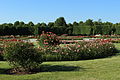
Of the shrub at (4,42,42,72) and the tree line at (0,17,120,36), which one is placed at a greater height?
the tree line at (0,17,120,36)

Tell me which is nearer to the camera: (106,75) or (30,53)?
(106,75)

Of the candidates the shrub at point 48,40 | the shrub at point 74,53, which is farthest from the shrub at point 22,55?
the shrub at point 48,40

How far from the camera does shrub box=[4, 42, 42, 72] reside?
22.4 ft

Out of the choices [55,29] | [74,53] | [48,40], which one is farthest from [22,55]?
[55,29]

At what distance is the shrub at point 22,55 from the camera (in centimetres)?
683

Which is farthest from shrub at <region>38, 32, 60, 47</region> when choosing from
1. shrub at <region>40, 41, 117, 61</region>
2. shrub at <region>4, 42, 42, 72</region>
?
shrub at <region>4, 42, 42, 72</region>

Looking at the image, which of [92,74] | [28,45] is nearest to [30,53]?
[28,45]

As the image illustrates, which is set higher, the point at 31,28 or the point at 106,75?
the point at 31,28

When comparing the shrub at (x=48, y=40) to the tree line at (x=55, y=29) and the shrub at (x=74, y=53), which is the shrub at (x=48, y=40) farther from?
the tree line at (x=55, y=29)

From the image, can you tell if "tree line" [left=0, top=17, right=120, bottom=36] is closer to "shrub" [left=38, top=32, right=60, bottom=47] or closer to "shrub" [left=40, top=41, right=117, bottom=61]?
"shrub" [left=38, top=32, right=60, bottom=47]

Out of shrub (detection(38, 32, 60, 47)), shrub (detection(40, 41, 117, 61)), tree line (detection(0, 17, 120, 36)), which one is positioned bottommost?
shrub (detection(40, 41, 117, 61))

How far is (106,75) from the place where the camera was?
6266 millimetres

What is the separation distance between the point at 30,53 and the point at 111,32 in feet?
110

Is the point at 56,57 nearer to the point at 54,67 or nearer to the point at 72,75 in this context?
the point at 54,67
